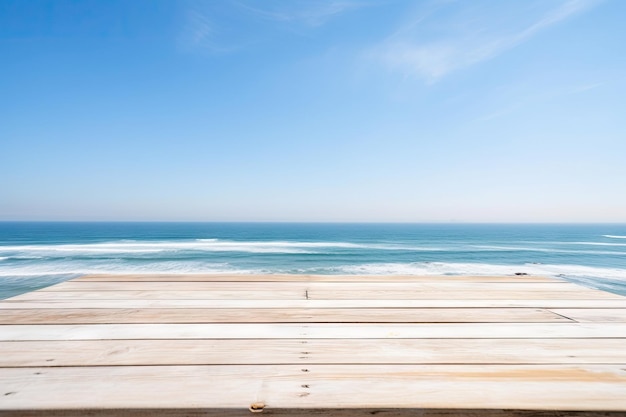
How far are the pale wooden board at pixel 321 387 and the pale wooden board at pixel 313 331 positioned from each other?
0.23 metres

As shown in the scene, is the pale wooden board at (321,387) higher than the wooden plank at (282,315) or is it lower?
lower

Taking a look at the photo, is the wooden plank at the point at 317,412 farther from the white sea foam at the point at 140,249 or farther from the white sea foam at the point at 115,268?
the white sea foam at the point at 140,249

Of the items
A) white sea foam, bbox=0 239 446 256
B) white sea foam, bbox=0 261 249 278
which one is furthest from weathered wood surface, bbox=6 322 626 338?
white sea foam, bbox=0 239 446 256

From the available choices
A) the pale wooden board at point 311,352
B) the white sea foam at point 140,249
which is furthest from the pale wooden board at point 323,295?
the white sea foam at point 140,249

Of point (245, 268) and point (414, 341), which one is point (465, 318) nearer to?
point (414, 341)

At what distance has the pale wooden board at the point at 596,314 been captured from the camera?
4.25 ft

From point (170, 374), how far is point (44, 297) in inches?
46.9

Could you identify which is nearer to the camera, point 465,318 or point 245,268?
point 465,318

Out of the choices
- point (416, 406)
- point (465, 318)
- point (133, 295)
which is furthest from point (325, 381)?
point (133, 295)

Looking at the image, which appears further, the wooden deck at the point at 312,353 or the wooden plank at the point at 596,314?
the wooden plank at the point at 596,314

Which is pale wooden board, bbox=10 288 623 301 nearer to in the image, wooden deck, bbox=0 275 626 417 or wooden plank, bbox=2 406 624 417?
wooden deck, bbox=0 275 626 417

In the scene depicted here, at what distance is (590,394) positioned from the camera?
0.77 meters

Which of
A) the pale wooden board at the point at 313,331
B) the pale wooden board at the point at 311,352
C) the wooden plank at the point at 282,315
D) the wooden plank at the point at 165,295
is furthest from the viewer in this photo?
the wooden plank at the point at 165,295

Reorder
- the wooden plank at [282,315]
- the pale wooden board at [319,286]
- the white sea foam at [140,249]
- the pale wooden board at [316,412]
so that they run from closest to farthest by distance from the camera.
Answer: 1. the pale wooden board at [316,412]
2. the wooden plank at [282,315]
3. the pale wooden board at [319,286]
4. the white sea foam at [140,249]
